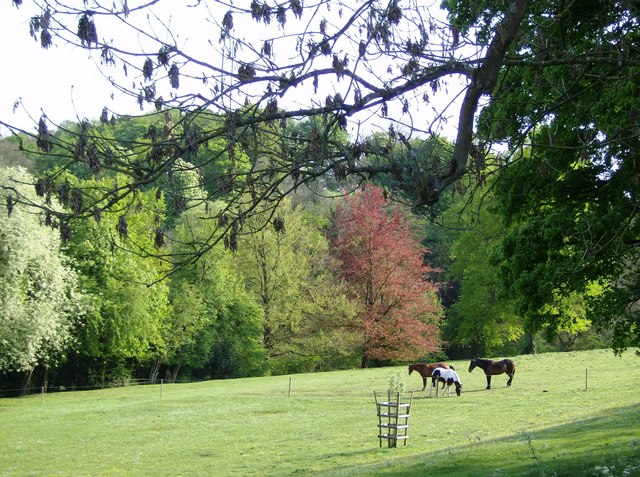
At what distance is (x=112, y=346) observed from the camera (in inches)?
1610

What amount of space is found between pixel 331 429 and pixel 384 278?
24.0m

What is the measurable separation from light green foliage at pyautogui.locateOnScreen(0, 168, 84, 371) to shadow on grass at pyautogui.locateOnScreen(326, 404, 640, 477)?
22.3 metres

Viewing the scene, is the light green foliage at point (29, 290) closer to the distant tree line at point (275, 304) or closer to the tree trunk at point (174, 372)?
the distant tree line at point (275, 304)

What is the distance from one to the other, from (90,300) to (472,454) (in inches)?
1132

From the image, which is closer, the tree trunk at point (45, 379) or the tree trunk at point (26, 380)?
the tree trunk at point (26, 380)

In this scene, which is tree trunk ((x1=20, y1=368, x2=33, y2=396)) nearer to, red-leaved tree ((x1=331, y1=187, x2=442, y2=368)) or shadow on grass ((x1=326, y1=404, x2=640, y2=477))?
red-leaved tree ((x1=331, y1=187, x2=442, y2=368))

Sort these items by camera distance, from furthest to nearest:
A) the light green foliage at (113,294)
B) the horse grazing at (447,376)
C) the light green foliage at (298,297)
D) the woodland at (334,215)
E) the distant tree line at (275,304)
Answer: the light green foliage at (298,297)
the distant tree line at (275,304)
the light green foliage at (113,294)
the horse grazing at (447,376)
the woodland at (334,215)

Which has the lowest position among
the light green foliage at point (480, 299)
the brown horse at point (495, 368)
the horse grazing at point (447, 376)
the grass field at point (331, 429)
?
the grass field at point (331, 429)

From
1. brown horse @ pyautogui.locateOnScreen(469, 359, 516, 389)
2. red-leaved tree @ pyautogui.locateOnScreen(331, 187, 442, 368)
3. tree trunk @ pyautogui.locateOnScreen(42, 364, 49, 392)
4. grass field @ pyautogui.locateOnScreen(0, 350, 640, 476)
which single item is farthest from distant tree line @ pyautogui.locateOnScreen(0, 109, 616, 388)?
brown horse @ pyautogui.locateOnScreen(469, 359, 516, 389)

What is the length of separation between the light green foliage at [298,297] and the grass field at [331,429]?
25.9 feet

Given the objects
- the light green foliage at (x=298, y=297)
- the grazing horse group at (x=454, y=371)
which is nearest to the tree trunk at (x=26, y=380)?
the light green foliage at (x=298, y=297)

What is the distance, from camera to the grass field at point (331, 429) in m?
14.0

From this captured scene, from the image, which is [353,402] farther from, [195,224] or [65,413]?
[195,224]

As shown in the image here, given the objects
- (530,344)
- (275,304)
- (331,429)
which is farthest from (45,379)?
(530,344)
